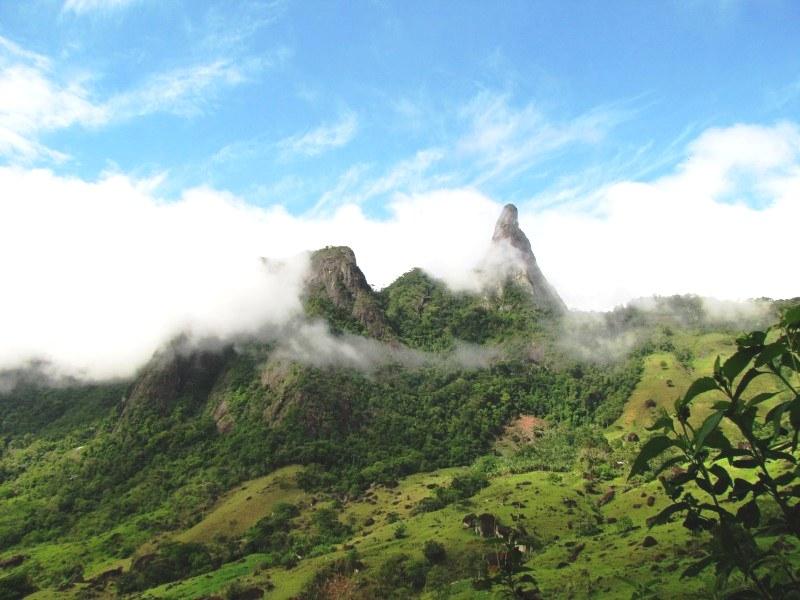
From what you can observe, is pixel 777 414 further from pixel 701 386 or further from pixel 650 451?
pixel 650 451

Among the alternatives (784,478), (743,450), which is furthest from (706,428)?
(784,478)

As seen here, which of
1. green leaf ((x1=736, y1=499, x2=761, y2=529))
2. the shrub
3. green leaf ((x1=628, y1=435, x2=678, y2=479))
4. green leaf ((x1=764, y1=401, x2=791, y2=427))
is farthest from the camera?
the shrub

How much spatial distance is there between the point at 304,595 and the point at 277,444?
366 ft

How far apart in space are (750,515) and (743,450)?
0.60 metres

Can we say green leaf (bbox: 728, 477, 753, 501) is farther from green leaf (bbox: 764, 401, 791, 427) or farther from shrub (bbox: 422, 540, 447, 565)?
shrub (bbox: 422, 540, 447, 565)

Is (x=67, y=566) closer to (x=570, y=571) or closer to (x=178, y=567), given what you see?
(x=178, y=567)

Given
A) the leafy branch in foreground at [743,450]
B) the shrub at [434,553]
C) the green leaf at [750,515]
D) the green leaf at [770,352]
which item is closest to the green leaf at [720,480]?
the leafy branch in foreground at [743,450]

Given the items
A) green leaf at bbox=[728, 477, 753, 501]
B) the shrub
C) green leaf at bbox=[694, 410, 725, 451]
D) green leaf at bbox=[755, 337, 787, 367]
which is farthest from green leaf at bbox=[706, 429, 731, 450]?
the shrub

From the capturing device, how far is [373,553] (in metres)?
96.9

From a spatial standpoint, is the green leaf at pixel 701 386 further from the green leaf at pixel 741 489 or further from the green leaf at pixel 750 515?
the green leaf at pixel 750 515

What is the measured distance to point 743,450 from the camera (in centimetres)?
328

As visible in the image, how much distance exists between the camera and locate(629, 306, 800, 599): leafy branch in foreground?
296 centimetres

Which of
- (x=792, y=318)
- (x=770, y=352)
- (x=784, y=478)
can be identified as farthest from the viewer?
(x=784, y=478)

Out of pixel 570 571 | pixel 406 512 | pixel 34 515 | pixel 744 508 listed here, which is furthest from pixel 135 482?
pixel 744 508
